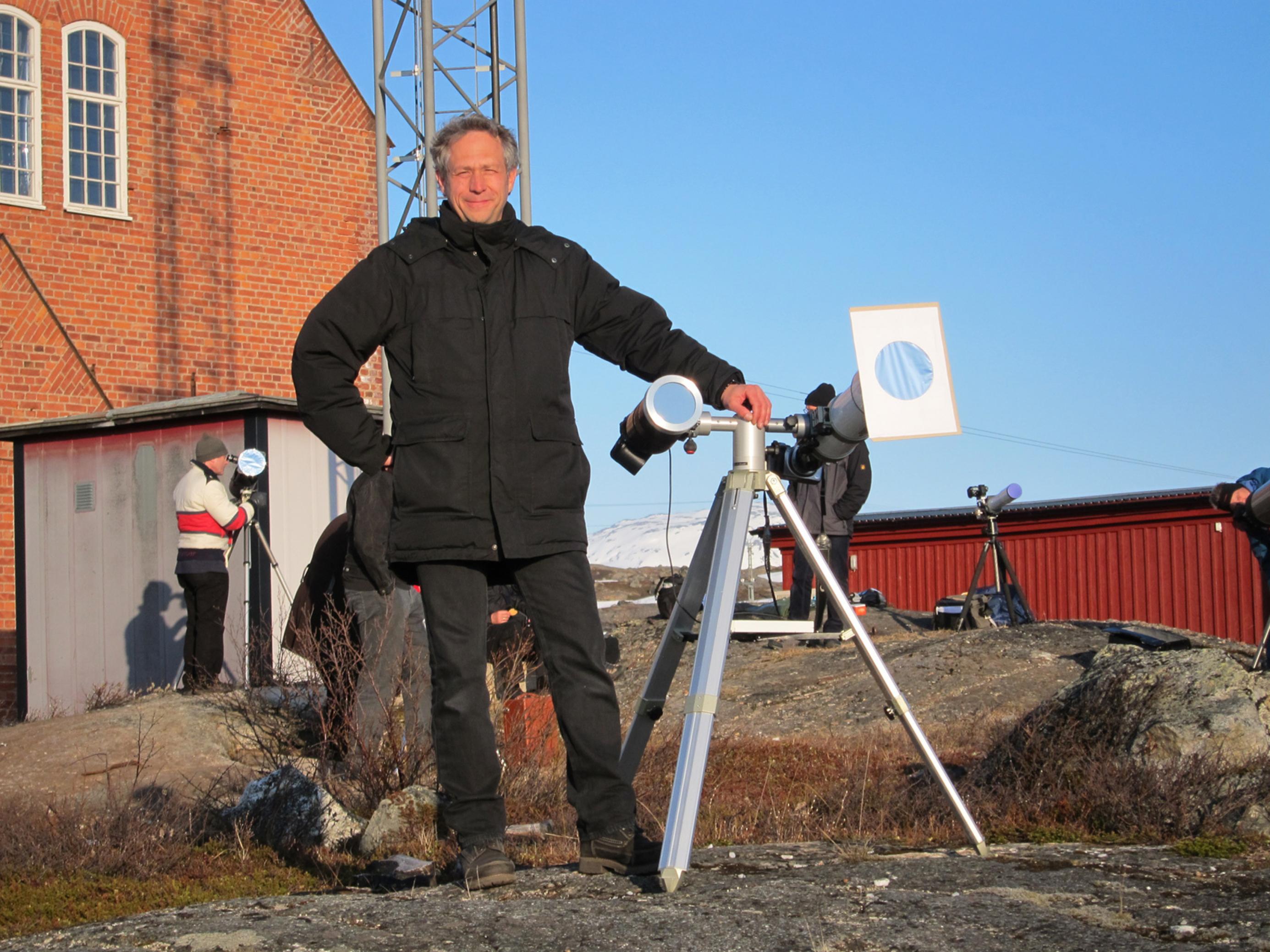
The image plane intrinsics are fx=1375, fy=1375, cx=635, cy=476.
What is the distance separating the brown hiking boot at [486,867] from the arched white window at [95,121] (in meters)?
14.9

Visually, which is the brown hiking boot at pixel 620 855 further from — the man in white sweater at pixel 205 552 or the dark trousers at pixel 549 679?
the man in white sweater at pixel 205 552

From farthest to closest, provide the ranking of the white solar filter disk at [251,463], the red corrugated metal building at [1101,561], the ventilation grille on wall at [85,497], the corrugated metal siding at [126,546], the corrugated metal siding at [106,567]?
the red corrugated metal building at [1101,561]
the ventilation grille on wall at [85,497]
the corrugated metal siding at [106,567]
the corrugated metal siding at [126,546]
the white solar filter disk at [251,463]

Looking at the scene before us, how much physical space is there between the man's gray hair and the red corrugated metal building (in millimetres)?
16110

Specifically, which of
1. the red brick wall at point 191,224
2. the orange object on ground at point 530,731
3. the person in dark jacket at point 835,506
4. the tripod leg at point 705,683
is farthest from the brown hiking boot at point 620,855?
the red brick wall at point 191,224

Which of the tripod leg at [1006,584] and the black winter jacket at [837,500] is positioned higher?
the black winter jacket at [837,500]

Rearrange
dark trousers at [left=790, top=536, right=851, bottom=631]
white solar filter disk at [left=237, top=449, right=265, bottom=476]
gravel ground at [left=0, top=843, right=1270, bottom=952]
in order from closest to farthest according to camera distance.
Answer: gravel ground at [left=0, top=843, right=1270, bottom=952] < white solar filter disk at [left=237, top=449, right=265, bottom=476] < dark trousers at [left=790, top=536, right=851, bottom=631]

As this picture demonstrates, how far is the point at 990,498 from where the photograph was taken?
11.9m

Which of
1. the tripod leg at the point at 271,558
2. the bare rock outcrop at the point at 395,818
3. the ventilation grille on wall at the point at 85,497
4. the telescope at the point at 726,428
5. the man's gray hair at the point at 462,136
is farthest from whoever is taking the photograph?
the ventilation grille on wall at the point at 85,497

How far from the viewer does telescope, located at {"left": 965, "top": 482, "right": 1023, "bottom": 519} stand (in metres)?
11.6

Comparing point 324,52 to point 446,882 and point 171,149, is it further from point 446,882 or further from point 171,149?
point 446,882

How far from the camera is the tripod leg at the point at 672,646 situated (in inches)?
145

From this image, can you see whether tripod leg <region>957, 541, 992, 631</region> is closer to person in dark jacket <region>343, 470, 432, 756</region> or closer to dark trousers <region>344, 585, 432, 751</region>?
dark trousers <region>344, 585, 432, 751</region>

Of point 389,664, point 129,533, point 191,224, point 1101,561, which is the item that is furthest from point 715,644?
point 1101,561

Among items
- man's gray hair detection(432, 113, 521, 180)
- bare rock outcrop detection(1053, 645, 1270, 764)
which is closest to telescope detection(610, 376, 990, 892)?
man's gray hair detection(432, 113, 521, 180)
